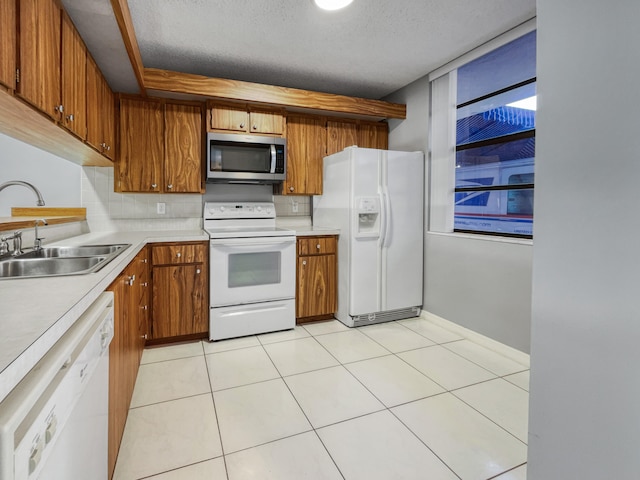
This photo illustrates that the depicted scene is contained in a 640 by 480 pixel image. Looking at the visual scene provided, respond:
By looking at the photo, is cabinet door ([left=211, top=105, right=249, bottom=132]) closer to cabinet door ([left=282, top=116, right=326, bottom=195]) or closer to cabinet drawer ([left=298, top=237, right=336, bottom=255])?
cabinet door ([left=282, top=116, right=326, bottom=195])

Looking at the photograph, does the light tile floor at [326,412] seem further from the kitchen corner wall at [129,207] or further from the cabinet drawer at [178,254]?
the kitchen corner wall at [129,207]

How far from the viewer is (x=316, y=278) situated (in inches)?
133

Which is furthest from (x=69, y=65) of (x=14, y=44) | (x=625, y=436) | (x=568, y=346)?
(x=625, y=436)

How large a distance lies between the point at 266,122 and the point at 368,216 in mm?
1334

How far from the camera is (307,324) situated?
340 cm

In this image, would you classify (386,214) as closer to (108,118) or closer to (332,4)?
(332,4)

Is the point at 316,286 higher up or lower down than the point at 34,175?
lower down

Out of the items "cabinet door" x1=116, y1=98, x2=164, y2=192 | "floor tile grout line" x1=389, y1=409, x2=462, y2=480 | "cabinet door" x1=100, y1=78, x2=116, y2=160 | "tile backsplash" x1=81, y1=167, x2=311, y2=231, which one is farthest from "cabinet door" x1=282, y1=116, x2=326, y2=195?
"floor tile grout line" x1=389, y1=409, x2=462, y2=480

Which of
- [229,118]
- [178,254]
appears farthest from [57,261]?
[229,118]

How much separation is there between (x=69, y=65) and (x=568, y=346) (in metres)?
2.46

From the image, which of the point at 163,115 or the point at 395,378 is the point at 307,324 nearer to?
the point at 395,378

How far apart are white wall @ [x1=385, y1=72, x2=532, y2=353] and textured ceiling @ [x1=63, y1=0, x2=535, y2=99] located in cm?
47

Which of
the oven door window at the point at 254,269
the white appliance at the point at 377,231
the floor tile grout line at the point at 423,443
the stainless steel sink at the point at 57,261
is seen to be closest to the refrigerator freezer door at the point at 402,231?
the white appliance at the point at 377,231

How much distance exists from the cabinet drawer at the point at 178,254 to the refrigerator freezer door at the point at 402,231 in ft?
5.43
